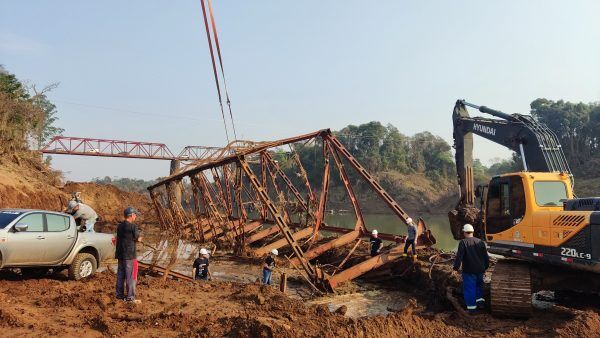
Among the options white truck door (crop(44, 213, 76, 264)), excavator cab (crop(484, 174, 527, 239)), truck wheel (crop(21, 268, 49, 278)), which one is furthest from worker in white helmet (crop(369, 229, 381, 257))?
truck wheel (crop(21, 268, 49, 278))

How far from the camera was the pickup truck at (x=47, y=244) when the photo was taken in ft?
25.7

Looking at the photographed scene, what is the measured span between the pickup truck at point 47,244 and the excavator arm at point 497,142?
30.2ft

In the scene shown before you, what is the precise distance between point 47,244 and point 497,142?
12.2 m

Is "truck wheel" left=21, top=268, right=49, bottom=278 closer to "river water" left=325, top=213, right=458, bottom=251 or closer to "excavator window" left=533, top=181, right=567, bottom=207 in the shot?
"excavator window" left=533, top=181, right=567, bottom=207

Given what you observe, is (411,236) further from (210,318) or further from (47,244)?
(47,244)

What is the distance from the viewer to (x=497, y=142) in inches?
537

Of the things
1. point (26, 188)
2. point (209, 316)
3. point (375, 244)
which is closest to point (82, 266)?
point (209, 316)

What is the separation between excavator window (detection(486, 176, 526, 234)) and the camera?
7979mm

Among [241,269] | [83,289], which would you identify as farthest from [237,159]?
[83,289]

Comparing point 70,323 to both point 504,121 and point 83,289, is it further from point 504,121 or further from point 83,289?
point 504,121

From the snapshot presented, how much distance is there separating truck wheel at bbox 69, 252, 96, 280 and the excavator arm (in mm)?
9163

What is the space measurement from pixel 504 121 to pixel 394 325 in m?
9.56

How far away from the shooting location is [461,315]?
7.41 metres

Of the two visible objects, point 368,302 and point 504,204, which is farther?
point 368,302
